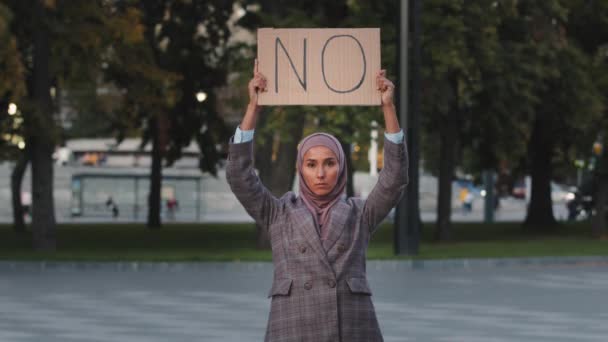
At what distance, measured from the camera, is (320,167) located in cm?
577

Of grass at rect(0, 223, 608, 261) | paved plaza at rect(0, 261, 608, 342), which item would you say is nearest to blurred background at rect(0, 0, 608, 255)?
grass at rect(0, 223, 608, 261)

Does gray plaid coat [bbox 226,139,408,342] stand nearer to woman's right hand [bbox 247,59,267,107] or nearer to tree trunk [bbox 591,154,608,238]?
woman's right hand [bbox 247,59,267,107]

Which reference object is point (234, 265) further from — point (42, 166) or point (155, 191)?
point (155, 191)

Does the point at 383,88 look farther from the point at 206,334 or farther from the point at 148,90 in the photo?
the point at 148,90

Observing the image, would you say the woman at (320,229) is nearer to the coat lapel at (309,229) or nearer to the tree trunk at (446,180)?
the coat lapel at (309,229)

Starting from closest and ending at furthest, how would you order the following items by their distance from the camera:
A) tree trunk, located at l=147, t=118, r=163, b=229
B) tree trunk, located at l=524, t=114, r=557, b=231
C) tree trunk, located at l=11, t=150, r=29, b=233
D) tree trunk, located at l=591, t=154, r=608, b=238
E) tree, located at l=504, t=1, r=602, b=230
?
tree, located at l=504, t=1, r=602, b=230 → tree trunk, located at l=591, t=154, r=608, b=238 → tree trunk, located at l=11, t=150, r=29, b=233 → tree trunk, located at l=524, t=114, r=557, b=231 → tree trunk, located at l=147, t=118, r=163, b=229

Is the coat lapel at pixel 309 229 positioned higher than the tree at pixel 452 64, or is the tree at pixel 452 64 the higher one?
the tree at pixel 452 64

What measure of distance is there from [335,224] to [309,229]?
0.10 m

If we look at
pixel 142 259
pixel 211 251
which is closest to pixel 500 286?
pixel 142 259

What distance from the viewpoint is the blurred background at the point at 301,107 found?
2959 cm

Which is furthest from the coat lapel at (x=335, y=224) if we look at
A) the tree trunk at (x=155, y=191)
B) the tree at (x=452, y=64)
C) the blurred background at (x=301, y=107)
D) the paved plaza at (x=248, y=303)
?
the tree trunk at (x=155, y=191)

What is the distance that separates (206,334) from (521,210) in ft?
263

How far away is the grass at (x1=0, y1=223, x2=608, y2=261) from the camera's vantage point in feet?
92.4

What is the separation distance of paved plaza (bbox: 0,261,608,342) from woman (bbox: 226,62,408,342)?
8137 mm
